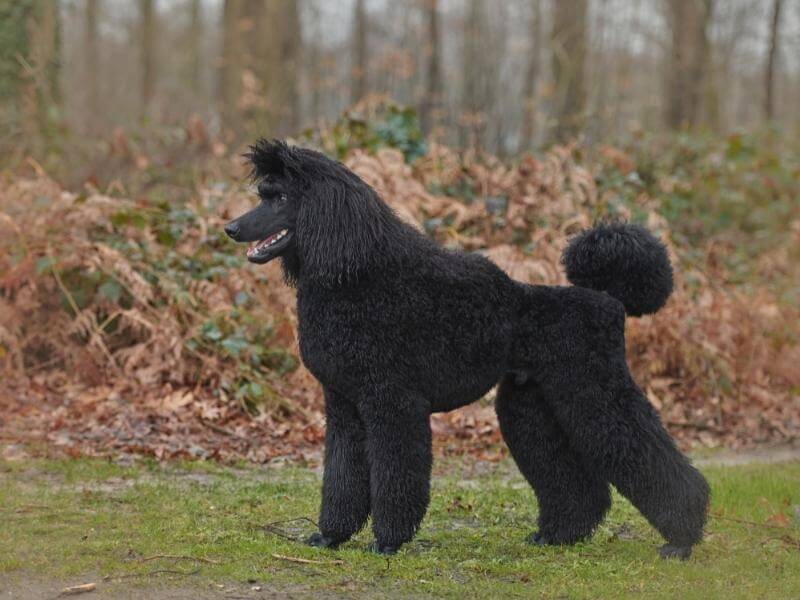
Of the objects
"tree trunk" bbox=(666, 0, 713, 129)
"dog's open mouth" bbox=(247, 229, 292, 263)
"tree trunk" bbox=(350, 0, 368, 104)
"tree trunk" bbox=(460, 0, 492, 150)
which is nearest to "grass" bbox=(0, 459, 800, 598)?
"dog's open mouth" bbox=(247, 229, 292, 263)

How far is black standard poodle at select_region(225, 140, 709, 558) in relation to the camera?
14.8 ft

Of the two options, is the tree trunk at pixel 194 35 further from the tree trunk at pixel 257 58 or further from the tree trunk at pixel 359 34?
the tree trunk at pixel 257 58

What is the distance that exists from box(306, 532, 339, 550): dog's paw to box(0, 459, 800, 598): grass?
10 cm

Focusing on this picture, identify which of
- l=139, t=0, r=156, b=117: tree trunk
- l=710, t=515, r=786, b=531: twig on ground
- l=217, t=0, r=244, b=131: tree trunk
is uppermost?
l=139, t=0, r=156, b=117: tree trunk

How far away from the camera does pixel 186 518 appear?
17.2 feet

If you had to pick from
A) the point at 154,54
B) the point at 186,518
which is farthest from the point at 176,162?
the point at 154,54

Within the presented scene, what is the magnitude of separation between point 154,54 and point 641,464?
22659 millimetres

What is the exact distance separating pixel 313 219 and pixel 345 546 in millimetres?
1600

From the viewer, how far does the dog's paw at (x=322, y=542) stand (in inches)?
187

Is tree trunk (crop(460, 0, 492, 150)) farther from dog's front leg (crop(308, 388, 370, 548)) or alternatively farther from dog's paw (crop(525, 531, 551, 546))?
dog's front leg (crop(308, 388, 370, 548))

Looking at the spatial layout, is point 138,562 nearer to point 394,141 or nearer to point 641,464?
point 641,464

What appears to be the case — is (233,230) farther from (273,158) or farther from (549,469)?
(549,469)

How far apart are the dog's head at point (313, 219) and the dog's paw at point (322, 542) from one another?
1.25 m

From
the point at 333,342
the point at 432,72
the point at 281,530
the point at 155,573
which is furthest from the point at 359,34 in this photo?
the point at 155,573
